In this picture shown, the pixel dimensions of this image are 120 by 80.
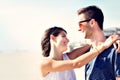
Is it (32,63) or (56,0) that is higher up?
(56,0)

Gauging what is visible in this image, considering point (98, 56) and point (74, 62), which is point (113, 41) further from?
point (74, 62)

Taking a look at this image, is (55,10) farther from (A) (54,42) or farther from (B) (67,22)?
(A) (54,42)

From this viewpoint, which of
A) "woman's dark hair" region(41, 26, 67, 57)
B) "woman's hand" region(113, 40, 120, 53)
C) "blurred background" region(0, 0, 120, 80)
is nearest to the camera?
"woman's hand" region(113, 40, 120, 53)

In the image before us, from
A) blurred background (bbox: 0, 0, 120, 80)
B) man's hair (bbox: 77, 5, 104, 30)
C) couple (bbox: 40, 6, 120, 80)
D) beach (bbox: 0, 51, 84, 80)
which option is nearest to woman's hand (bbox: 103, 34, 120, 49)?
couple (bbox: 40, 6, 120, 80)

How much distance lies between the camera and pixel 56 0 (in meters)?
1.81

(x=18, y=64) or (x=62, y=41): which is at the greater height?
(x=62, y=41)

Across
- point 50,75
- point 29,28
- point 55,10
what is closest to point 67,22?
point 55,10

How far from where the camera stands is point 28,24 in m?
1.78

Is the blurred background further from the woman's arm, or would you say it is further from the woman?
the woman's arm

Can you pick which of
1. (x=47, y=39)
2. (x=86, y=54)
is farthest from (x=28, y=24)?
(x=86, y=54)

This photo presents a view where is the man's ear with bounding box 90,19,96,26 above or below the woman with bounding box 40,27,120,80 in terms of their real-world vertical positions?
above

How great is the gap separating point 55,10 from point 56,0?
74 mm

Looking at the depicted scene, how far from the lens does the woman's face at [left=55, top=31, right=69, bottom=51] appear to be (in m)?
1.62

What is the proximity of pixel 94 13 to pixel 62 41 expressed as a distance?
260mm
